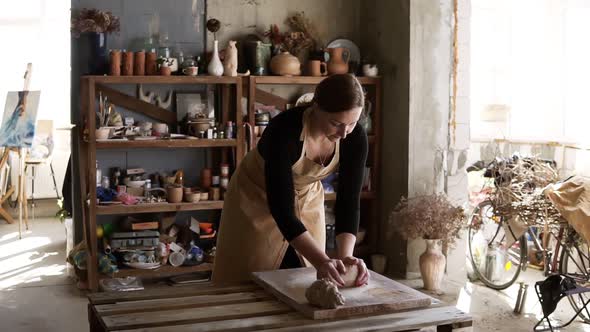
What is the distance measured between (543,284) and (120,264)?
293 centimetres

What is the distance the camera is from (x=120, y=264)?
563 cm

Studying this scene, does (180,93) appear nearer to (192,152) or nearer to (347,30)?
(192,152)

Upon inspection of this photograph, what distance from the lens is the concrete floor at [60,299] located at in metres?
4.88

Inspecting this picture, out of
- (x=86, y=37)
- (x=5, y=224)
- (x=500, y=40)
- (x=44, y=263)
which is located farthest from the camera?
(x=5, y=224)

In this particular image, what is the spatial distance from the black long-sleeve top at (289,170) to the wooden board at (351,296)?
0.53 feet

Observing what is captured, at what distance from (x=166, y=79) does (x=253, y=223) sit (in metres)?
2.58

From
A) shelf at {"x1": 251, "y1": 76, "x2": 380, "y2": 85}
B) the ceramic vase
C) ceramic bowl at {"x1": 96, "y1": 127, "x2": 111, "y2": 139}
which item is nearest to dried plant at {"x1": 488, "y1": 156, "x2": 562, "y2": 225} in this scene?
the ceramic vase

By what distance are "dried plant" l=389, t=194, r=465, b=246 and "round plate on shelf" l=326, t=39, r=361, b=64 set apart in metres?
1.33

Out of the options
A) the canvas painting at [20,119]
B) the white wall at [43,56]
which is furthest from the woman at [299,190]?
the white wall at [43,56]

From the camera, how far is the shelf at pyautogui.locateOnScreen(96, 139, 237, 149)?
5.38 meters

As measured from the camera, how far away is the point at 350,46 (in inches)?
246

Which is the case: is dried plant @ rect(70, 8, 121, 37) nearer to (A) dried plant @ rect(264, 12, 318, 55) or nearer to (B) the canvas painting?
(A) dried plant @ rect(264, 12, 318, 55)

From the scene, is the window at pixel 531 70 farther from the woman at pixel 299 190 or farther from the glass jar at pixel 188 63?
the woman at pixel 299 190

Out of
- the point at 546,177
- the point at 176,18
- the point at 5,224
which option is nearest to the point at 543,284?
the point at 546,177
